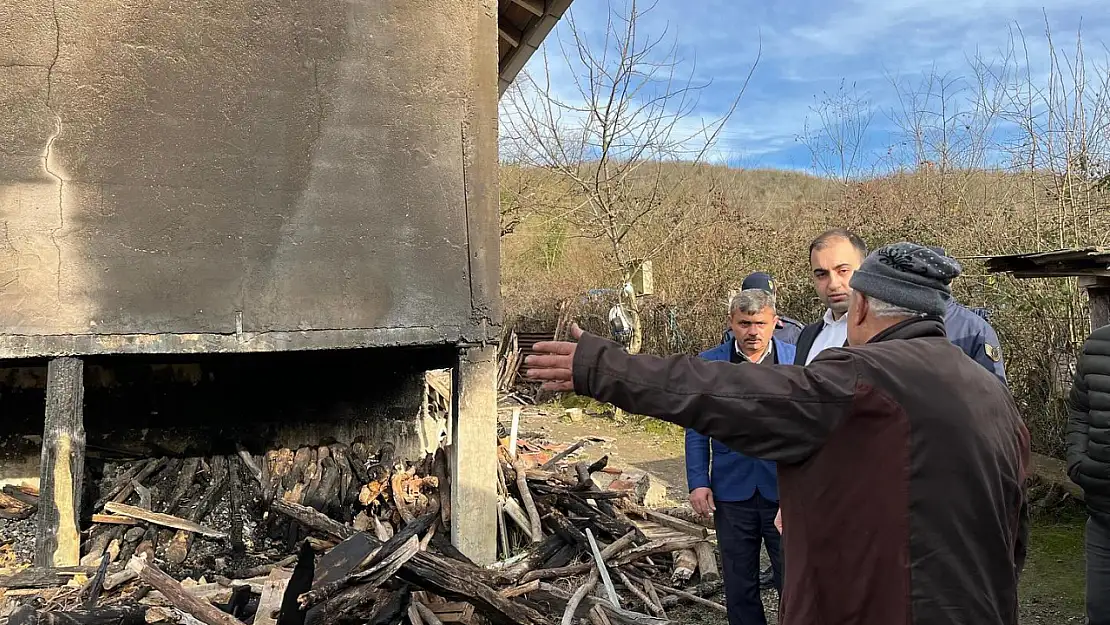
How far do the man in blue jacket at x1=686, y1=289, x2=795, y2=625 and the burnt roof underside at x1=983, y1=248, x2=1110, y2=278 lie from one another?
249 cm

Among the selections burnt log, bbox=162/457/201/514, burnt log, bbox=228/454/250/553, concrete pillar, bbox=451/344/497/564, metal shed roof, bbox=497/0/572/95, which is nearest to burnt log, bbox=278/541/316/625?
concrete pillar, bbox=451/344/497/564

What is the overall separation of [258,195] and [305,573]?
87.0 inches

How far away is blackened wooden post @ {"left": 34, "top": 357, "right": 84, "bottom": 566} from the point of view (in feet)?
14.3

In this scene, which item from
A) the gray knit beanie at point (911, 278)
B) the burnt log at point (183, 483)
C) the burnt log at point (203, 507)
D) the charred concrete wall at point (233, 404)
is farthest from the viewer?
the charred concrete wall at point (233, 404)

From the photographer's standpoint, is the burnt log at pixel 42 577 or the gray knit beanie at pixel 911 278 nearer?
the gray knit beanie at pixel 911 278

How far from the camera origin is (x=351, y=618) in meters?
4.00

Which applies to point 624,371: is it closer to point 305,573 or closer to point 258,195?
point 305,573

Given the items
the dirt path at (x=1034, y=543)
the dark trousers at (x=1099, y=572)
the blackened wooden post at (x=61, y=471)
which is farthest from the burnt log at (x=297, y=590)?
the dark trousers at (x=1099, y=572)

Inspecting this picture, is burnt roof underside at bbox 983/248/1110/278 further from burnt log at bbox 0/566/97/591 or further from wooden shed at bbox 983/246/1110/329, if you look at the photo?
burnt log at bbox 0/566/97/591

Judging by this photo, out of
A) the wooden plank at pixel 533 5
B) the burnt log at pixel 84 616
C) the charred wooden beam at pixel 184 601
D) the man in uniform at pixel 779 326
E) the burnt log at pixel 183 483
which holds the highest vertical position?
the wooden plank at pixel 533 5

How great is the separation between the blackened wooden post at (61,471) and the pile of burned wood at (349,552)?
14 centimetres

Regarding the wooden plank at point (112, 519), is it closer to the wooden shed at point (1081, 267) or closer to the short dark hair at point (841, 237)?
the short dark hair at point (841, 237)

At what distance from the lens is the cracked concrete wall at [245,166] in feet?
13.9

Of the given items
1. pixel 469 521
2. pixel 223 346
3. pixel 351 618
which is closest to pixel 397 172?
pixel 223 346
